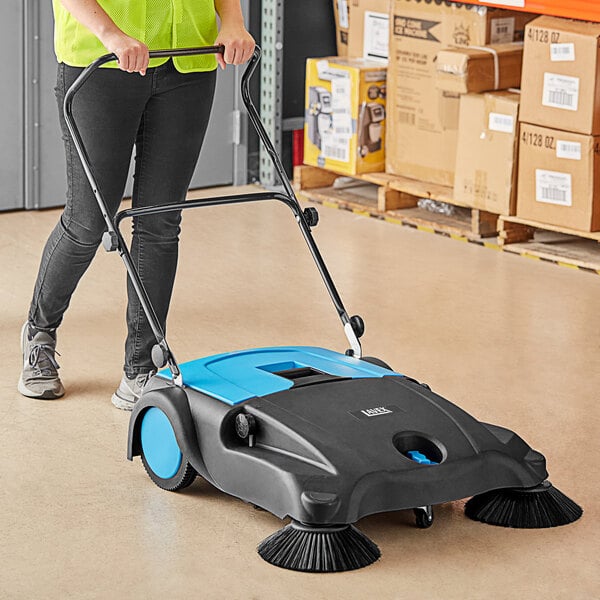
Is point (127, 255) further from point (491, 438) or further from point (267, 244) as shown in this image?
point (267, 244)

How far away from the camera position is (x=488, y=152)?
16.3ft

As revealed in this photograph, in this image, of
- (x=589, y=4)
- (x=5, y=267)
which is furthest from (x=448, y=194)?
(x=5, y=267)

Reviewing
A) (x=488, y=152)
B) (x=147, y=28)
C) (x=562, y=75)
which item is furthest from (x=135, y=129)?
(x=488, y=152)

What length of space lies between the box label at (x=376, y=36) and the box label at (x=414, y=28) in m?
0.20

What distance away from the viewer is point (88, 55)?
3.00 metres

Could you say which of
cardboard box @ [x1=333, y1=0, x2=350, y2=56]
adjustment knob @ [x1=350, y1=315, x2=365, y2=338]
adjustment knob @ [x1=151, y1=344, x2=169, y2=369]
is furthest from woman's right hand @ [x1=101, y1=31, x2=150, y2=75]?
cardboard box @ [x1=333, y1=0, x2=350, y2=56]

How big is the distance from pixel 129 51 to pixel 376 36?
2997 mm

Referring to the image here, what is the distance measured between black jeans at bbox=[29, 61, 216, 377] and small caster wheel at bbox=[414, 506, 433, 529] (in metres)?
0.95

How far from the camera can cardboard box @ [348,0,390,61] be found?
5.55 m

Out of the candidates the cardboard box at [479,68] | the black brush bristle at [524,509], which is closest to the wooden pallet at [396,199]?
the cardboard box at [479,68]

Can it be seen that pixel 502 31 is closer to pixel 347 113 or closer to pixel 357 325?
pixel 347 113

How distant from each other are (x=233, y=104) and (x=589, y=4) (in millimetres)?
1888

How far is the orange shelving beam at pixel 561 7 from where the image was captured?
4488mm

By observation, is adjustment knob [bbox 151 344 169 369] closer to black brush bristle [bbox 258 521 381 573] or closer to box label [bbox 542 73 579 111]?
black brush bristle [bbox 258 521 381 573]
